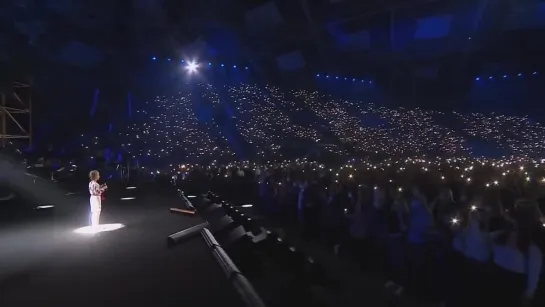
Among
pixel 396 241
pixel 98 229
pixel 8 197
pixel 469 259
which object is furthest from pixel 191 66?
pixel 469 259

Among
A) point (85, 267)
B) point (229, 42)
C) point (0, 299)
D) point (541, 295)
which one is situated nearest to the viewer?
point (541, 295)

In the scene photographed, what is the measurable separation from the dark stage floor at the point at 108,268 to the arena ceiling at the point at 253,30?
9.91 metres

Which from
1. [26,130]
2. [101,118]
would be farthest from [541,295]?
[101,118]

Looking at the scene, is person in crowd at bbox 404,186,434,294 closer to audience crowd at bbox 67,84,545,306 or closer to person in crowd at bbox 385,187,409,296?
audience crowd at bbox 67,84,545,306

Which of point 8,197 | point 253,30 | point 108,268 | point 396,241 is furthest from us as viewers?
point 253,30

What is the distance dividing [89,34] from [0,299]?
20.6m

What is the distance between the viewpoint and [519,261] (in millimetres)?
4082

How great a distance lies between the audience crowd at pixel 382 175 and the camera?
4660 millimetres

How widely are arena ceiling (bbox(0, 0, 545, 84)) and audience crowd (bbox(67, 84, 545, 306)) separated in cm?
290

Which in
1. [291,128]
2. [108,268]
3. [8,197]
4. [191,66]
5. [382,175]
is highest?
[191,66]

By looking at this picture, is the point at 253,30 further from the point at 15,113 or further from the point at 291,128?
the point at 15,113

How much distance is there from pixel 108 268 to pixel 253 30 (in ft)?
56.0

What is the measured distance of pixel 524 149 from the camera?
73.4 ft

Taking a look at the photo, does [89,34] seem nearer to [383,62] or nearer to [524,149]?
[383,62]
